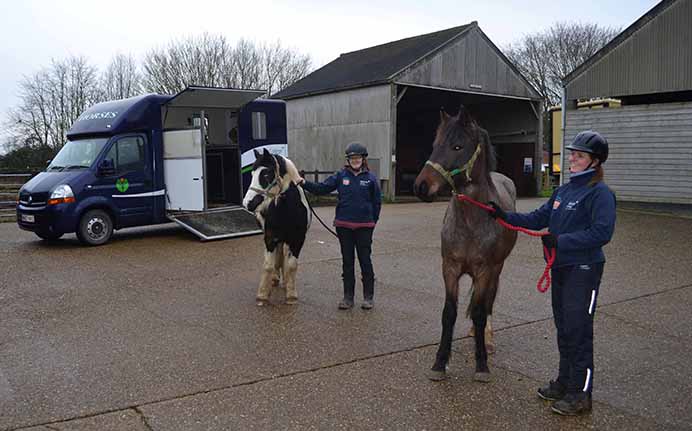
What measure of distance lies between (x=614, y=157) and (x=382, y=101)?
864 cm

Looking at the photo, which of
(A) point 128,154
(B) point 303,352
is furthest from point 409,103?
(B) point 303,352

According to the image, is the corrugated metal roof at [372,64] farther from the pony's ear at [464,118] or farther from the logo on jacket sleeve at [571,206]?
the logo on jacket sleeve at [571,206]

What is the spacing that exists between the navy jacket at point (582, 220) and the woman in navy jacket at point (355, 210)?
2.64m

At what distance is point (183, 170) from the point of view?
12172mm

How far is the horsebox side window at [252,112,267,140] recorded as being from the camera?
13766 mm

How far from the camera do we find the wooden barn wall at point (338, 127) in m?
22.3

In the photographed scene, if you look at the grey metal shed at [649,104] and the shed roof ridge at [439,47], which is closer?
the grey metal shed at [649,104]

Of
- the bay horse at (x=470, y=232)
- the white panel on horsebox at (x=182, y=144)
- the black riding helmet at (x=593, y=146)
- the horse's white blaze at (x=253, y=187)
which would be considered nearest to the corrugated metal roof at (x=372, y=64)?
the white panel on horsebox at (x=182, y=144)

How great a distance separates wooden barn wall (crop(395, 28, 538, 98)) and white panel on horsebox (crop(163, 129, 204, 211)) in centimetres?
1173

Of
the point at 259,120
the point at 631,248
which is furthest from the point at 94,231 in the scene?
the point at 631,248

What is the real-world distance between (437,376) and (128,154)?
927 cm

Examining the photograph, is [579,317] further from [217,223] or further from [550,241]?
[217,223]

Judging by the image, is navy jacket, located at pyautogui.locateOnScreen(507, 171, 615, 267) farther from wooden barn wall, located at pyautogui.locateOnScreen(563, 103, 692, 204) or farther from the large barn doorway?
the large barn doorway

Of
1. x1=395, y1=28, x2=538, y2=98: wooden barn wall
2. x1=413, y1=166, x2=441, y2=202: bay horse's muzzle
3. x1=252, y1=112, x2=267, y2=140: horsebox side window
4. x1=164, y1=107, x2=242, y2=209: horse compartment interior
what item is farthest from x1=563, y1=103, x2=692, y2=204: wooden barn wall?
x1=413, y1=166, x2=441, y2=202: bay horse's muzzle
